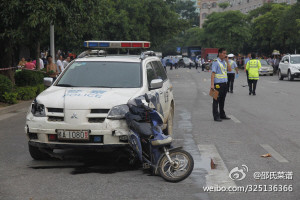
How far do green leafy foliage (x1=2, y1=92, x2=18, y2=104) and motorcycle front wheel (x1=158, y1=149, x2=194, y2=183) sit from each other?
462 inches

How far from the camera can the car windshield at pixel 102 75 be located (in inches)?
345

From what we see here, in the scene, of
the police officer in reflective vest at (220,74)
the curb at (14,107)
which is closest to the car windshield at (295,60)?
the curb at (14,107)

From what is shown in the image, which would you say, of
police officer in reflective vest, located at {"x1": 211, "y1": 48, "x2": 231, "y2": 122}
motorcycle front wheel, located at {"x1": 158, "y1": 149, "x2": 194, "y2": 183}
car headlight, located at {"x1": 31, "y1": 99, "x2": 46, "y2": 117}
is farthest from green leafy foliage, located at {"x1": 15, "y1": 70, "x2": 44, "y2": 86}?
motorcycle front wheel, located at {"x1": 158, "y1": 149, "x2": 194, "y2": 183}

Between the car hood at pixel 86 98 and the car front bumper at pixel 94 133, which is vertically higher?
the car hood at pixel 86 98

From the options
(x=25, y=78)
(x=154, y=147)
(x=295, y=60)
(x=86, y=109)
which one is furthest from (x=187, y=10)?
(x=154, y=147)

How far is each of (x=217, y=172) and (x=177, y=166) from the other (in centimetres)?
71

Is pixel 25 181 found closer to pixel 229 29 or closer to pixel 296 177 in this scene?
pixel 296 177

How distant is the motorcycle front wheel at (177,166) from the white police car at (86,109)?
0.89m

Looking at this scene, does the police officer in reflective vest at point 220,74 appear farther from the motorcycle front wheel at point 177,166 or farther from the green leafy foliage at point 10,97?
the green leafy foliage at point 10,97

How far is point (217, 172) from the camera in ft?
24.2

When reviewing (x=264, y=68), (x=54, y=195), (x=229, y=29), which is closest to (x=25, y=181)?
(x=54, y=195)

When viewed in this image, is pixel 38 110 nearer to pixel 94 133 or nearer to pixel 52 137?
pixel 52 137

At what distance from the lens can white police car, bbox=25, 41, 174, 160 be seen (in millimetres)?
7625

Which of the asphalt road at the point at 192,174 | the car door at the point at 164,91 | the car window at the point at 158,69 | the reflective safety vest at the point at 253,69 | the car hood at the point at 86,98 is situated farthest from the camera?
the reflective safety vest at the point at 253,69
